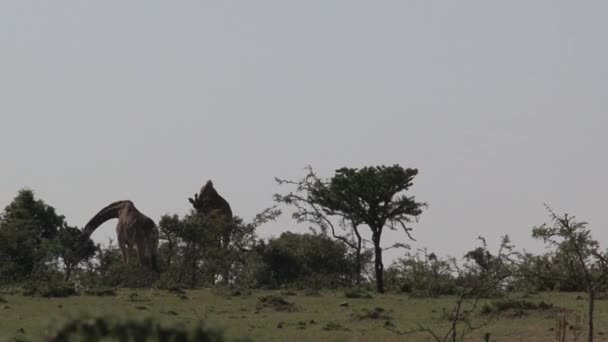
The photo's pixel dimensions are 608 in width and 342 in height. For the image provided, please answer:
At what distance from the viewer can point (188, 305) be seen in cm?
2317

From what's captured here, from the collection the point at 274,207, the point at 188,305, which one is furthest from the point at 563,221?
the point at 274,207

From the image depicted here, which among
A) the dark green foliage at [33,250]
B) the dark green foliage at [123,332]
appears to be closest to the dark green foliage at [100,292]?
the dark green foliage at [33,250]

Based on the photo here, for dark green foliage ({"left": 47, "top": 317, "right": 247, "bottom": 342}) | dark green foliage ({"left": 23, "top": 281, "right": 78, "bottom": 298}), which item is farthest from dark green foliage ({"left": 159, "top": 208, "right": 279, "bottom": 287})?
dark green foliage ({"left": 47, "top": 317, "right": 247, "bottom": 342})

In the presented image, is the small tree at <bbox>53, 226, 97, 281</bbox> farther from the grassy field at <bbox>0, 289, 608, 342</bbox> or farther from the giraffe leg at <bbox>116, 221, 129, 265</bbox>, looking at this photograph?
the grassy field at <bbox>0, 289, 608, 342</bbox>

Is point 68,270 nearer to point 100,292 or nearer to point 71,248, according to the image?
point 71,248

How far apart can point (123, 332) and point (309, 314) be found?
2035 cm

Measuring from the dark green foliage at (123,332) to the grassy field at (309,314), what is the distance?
1347 centimetres

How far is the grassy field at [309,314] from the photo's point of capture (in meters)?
17.5

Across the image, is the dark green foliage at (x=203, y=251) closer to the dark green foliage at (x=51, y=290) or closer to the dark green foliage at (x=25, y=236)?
the dark green foliage at (x=25, y=236)

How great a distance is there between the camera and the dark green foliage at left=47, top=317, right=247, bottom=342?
1165 mm

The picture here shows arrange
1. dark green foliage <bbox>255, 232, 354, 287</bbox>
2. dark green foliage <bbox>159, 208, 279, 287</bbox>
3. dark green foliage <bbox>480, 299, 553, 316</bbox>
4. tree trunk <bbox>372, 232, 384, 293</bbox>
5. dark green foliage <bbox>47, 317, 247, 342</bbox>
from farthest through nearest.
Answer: dark green foliage <bbox>255, 232, 354, 287</bbox> → dark green foliage <bbox>159, 208, 279, 287</bbox> → tree trunk <bbox>372, 232, 384, 293</bbox> → dark green foliage <bbox>480, 299, 553, 316</bbox> → dark green foliage <bbox>47, 317, 247, 342</bbox>

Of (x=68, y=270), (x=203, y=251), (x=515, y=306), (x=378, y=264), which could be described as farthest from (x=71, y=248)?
(x=515, y=306)

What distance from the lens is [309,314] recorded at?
21344 mm

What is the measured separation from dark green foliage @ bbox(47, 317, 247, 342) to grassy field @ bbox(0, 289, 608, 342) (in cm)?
1347
